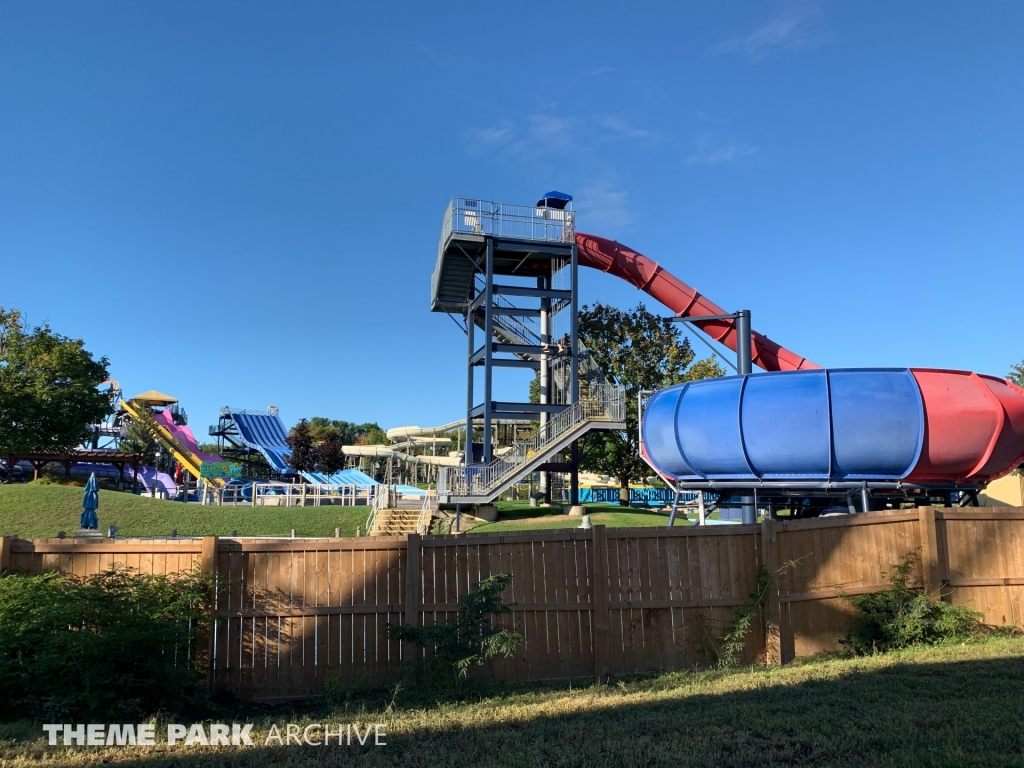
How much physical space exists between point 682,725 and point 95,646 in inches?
204

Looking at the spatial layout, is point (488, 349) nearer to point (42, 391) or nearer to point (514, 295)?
point (514, 295)

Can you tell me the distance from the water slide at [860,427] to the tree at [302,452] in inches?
1988

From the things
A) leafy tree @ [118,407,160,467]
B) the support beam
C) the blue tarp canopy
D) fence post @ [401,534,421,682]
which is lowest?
fence post @ [401,534,421,682]

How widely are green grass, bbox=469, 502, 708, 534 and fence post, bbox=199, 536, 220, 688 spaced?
16.8 metres

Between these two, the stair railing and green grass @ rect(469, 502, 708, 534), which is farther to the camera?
the stair railing

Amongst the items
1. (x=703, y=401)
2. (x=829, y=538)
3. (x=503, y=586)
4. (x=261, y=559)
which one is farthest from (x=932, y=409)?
(x=261, y=559)

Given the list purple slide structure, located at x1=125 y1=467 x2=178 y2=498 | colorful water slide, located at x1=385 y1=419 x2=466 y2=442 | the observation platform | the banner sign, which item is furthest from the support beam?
purple slide structure, located at x1=125 y1=467 x2=178 y2=498

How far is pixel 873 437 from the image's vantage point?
13.4 m

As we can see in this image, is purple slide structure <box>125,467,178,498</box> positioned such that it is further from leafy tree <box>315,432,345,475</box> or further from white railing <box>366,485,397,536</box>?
white railing <box>366,485,397,536</box>

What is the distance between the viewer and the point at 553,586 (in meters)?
8.83

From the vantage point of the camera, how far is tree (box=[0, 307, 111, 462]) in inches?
1378

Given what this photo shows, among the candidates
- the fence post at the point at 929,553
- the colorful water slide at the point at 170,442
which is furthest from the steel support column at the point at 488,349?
the colorful water slide at the point at 170,442

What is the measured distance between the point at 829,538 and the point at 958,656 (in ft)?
6.24

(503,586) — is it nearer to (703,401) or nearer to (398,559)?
(398,559)
